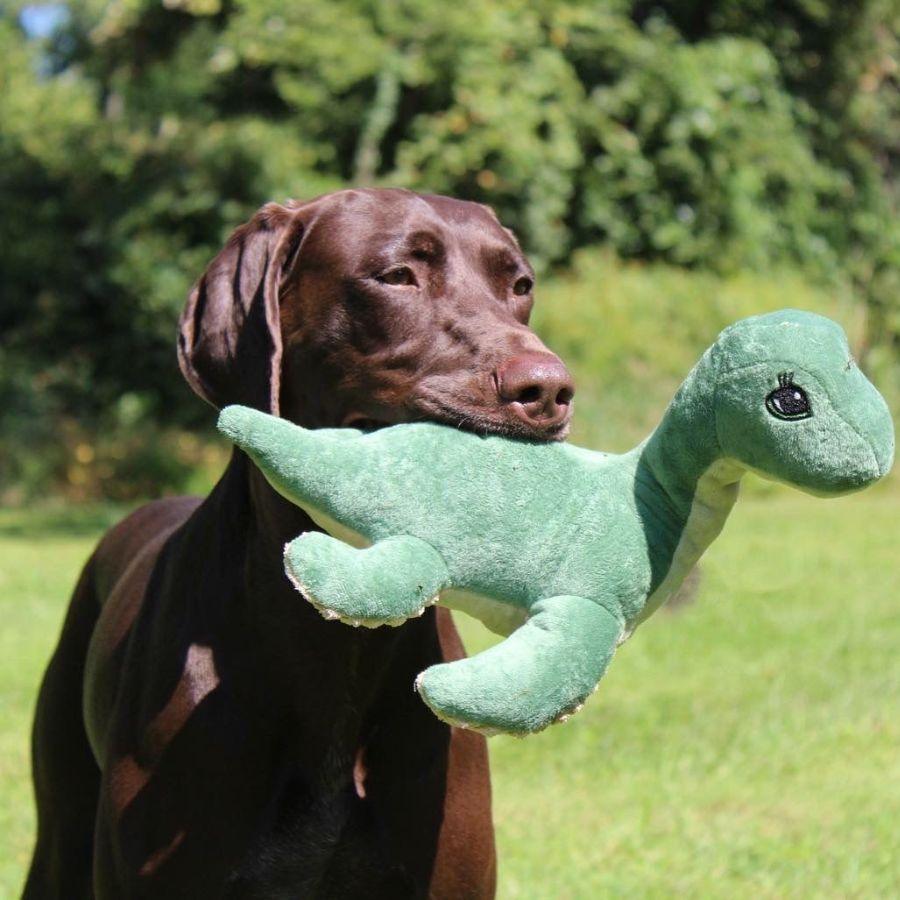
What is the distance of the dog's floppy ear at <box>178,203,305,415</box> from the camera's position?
3240 millimetres

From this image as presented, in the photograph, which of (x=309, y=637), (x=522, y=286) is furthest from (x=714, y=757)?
(x=309, y=637)

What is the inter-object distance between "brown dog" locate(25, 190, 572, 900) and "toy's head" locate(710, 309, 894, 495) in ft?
1.34

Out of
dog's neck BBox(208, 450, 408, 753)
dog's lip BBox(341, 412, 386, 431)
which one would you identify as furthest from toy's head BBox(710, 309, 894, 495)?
dog's neck BBox(208, 450, 408, 753)

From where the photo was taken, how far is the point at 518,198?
1544 cm

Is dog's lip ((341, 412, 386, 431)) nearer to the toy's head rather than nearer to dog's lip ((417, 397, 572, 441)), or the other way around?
dog's lip ((417, 397, 572, 441))

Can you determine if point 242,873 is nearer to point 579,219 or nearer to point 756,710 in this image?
point 756,710

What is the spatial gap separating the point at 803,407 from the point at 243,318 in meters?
1.34

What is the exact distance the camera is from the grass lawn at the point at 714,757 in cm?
502

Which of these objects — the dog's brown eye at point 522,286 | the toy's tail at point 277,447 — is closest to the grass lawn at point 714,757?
the dog's brown eye at point 522,286

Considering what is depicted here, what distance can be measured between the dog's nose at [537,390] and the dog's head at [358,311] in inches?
3.3

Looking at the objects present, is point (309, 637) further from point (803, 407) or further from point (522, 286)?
point (803, 407)

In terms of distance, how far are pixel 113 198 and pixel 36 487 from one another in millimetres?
4535

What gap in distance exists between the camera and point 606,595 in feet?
8.69

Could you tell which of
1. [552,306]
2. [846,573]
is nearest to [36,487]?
[552,306]
